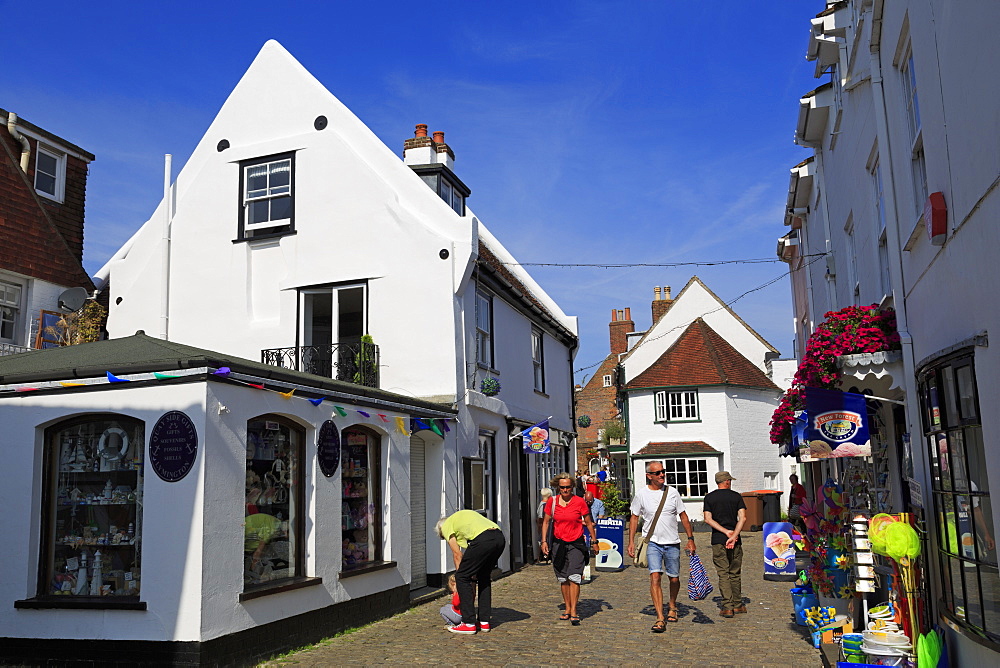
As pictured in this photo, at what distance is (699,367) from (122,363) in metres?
26.1

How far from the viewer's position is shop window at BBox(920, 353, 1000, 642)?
19.5 ft

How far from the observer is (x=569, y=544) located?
10.8m

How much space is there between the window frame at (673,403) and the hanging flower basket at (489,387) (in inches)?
669

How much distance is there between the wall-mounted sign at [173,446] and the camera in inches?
318

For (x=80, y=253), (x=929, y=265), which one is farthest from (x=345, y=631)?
(x=80, y=253)

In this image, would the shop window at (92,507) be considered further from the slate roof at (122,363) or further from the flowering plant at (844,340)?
the flowering plant at (844,340)

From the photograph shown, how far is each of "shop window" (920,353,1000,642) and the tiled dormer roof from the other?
2437 cm

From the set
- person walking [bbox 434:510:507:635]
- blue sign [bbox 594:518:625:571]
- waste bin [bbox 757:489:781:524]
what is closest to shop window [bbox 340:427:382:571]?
person walking [bbox 434:510:507:635]

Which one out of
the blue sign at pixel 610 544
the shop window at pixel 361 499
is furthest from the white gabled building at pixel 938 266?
the blue sign at pixel 610 544

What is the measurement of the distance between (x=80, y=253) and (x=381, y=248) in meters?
6.12

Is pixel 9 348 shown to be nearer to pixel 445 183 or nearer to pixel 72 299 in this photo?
pixel 72 299

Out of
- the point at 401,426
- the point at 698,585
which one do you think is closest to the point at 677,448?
the point at 401,426

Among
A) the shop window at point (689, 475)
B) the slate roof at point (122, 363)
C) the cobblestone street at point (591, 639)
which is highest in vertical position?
the slate roof at point (122, 363)

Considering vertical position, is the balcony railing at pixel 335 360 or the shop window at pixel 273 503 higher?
the balcony railing at pixel 335 360
